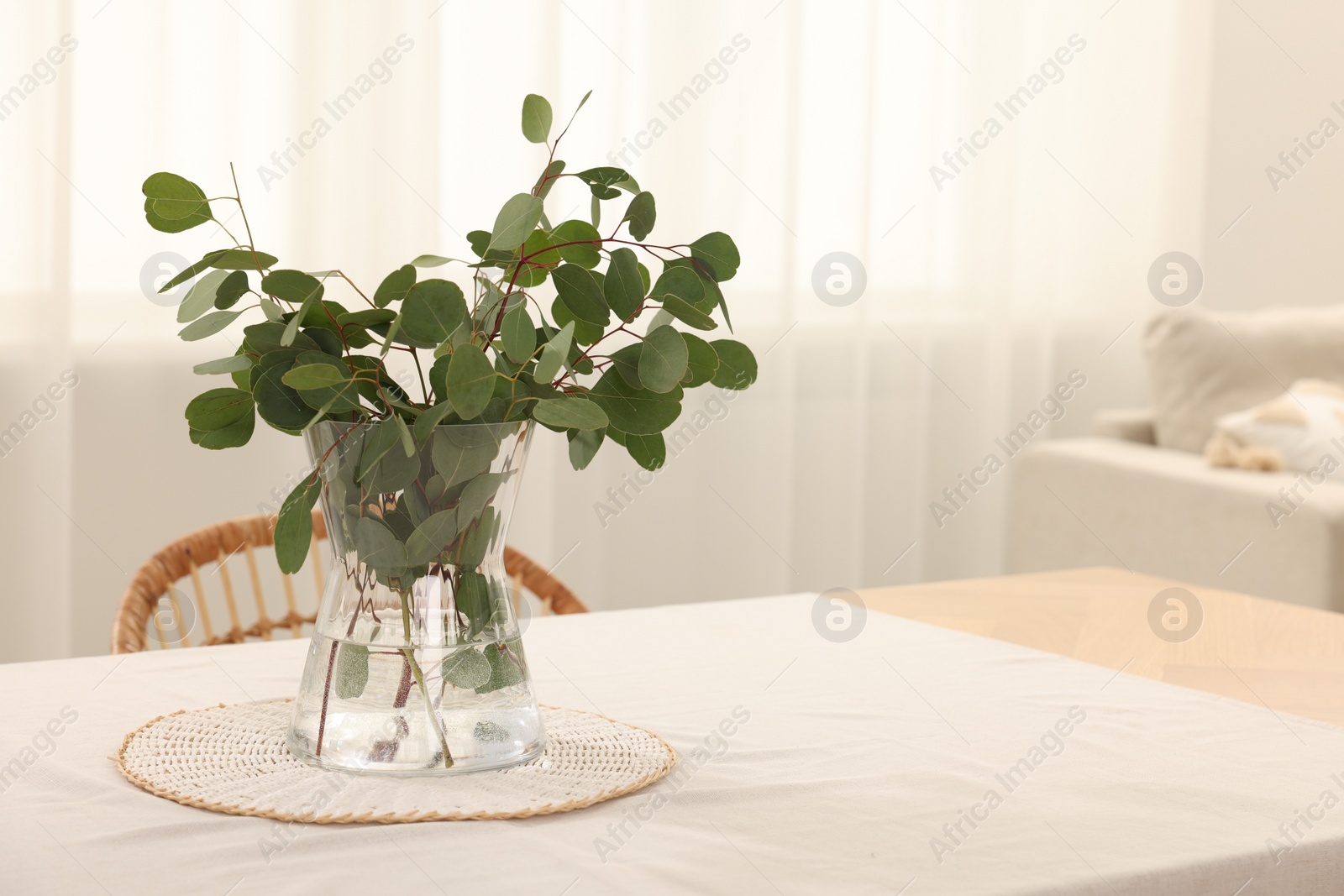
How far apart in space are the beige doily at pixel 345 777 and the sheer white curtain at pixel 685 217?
1841mm

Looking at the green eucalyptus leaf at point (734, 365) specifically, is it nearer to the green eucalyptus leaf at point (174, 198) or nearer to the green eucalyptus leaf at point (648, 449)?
the green eucalyptus leaf at point (648, 449)

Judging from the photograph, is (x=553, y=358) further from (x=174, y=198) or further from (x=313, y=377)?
(x=174, y=198)

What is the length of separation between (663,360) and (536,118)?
0.58ft

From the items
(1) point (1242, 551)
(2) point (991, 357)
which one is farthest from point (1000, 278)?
(1) point (1242, 551)

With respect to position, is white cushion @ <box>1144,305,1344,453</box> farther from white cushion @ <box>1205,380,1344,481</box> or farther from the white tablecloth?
the white tablecloth

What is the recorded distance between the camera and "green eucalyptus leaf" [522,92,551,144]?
0.77 m

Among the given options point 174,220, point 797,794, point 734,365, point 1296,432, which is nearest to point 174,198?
point 174,220

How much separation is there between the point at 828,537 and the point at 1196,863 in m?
2.73

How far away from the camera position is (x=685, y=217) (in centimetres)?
305

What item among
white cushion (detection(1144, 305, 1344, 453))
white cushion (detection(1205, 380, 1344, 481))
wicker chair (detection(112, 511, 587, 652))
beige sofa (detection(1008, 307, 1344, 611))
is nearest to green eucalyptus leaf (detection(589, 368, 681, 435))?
wicker chair (detection(112, 511, 587, 652))

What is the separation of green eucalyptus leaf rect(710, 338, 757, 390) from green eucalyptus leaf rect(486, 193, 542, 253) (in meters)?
0.15

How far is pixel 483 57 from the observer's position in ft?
9.06

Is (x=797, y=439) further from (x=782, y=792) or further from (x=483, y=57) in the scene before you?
(x=782, y=792)

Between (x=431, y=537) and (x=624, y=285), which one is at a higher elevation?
(x=624, y=285)
